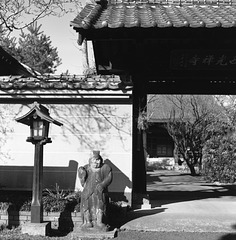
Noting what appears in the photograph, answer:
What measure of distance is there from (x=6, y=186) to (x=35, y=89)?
2.72 m

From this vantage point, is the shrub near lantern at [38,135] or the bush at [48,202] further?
the bush at [48,202]

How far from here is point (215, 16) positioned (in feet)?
20.9

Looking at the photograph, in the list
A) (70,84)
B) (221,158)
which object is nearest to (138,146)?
(70,84)

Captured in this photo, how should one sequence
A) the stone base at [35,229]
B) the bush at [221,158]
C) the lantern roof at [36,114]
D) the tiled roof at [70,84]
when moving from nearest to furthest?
1. the stone base at [35,229]
2. the lantern roof at [36,114]
3. the tiled roof at [70,84]
4. the bush at [221,158]

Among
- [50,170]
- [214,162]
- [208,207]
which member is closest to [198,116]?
[214,162]

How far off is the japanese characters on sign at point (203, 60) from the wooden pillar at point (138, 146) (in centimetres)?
122

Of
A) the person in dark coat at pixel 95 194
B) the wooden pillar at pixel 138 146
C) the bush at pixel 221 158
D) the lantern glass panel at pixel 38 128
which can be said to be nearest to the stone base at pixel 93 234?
the person in dark coat at pixel 95 194

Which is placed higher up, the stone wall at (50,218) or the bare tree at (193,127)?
the bare tree at (193,127)

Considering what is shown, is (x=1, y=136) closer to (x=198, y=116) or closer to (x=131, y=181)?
(x=131, y=181)

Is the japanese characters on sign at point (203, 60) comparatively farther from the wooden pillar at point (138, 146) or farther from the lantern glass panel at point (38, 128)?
the lantern glass panel at point (38, 128)

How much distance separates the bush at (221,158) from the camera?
16.1 metres

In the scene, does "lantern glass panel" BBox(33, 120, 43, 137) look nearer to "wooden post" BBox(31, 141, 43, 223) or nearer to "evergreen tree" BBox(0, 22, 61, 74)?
"wooden post" BBox(31, 141, 43, 223)

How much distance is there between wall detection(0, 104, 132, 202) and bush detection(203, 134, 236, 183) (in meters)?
9.30

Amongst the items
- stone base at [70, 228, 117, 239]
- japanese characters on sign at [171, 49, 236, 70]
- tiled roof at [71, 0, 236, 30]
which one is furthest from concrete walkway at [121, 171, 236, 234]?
tiled roof at [71, 0, 236, 30]
